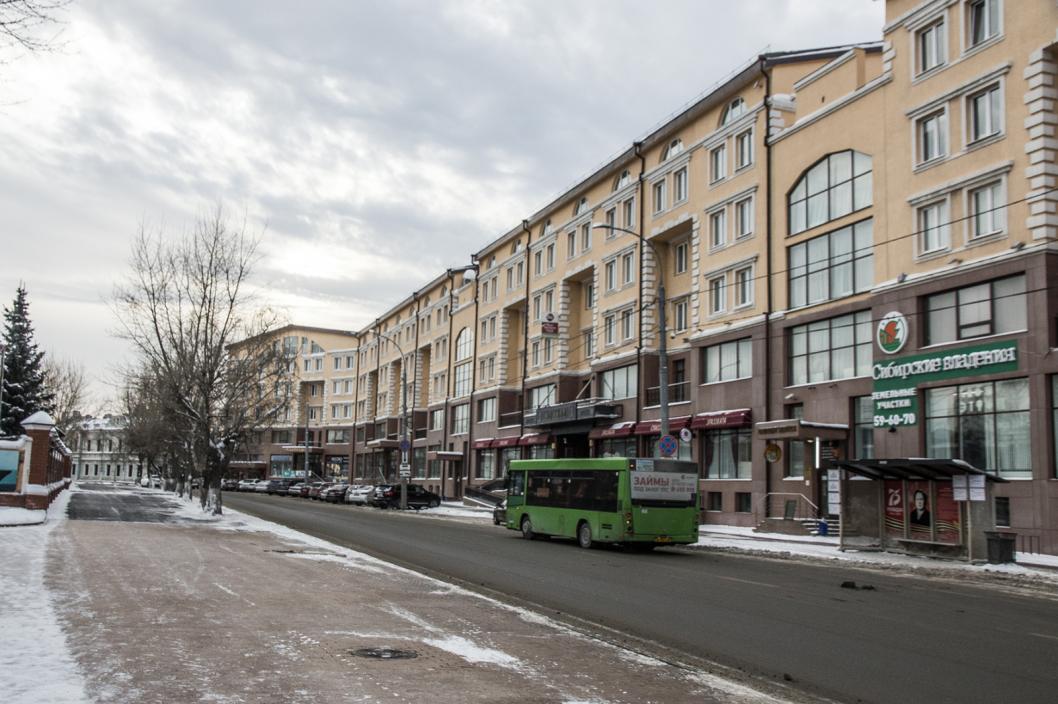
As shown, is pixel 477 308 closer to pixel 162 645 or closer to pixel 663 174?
pixel 663 174

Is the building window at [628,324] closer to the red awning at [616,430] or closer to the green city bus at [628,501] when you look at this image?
the red awning at [616,430]

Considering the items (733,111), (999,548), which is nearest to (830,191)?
(733,111)

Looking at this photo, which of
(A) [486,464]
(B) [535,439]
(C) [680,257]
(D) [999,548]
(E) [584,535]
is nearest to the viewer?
(D) [999,548]

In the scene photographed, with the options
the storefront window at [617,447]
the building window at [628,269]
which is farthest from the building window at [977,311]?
the building window at [628,269]

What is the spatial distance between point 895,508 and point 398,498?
33.6 meters

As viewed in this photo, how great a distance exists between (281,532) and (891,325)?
19.8 metres

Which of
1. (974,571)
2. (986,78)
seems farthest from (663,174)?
(974,571)

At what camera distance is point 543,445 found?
56.3 m

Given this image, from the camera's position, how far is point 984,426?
87.4 ft

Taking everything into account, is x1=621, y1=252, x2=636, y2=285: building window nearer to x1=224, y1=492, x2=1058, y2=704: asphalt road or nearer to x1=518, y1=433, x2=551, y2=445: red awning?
x1=518, y1=433, x2=551, y2=445: red awning

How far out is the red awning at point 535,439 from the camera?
54500 mm

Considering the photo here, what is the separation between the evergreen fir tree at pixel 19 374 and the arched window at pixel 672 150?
3797cm

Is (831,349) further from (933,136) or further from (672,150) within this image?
(672,150)

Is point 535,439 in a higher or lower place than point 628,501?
higher
